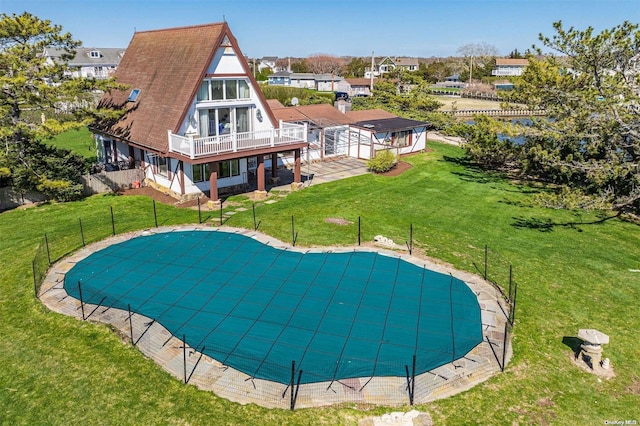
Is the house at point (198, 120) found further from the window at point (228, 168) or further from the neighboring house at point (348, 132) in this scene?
the neighboring house at point (348, 132)

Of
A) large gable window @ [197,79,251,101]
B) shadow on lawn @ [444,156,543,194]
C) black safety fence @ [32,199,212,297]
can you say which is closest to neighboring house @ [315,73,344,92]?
shadow on lawn @ [444,156,543,194]

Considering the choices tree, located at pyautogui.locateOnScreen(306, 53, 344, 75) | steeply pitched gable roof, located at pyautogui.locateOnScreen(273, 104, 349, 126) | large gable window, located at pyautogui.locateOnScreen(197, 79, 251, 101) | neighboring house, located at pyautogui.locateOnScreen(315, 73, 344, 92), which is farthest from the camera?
tree, located at pyautogui.locateOnScreen(306, 53, 344, 75)

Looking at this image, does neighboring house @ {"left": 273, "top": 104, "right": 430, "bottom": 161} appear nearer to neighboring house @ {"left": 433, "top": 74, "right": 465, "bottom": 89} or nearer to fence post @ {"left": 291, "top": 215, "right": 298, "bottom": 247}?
fence post @ {"left": 291, "top": 215, "right": 298, "bottom": 247}

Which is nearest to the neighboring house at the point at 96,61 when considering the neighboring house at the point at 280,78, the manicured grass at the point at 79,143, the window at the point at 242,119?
the neighboring house at the point at 280,78

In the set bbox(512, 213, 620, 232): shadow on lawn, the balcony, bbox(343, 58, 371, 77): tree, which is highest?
bbox(343, 58, 371, 77): tree

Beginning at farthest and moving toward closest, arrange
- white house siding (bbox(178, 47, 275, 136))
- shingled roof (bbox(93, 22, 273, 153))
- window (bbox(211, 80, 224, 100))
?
window (bbox(211, 80, 224, 100))
white house siding (bbox(178, 47, 275, 136))
shingled roof (bbox(93, 22, 273, 153))

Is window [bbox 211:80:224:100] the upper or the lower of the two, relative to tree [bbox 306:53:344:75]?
lower
